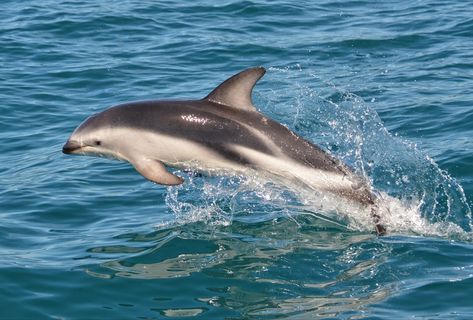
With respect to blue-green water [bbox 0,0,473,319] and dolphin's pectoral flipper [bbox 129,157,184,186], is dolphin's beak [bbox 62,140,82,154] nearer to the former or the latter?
dolphin's pectoral flipper [bbox 129,157,184,186]

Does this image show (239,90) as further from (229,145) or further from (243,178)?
(243,178)

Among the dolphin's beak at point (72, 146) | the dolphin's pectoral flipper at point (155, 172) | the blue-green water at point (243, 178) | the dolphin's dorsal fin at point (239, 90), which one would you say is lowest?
the blue-green water at point (243, 178)

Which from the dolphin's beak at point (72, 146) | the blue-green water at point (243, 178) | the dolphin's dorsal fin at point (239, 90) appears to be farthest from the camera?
the dolphin's beak at point (72, 146)

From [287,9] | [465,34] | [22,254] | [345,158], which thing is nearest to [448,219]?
[345,158]

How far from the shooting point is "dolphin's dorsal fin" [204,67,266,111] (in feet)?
32.2

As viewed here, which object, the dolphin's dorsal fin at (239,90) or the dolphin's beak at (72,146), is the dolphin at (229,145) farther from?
the dolphin's beak at (72,146)

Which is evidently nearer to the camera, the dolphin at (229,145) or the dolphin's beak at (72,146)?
→ the dolphin at (229,145)

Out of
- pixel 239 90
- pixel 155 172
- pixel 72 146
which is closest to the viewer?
Result: pixel 239 90

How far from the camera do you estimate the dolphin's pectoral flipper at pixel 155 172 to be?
389 inches

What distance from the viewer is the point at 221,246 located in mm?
10227

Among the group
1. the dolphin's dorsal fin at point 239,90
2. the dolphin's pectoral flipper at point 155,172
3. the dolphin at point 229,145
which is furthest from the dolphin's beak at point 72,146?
the dolphin's dorsal fin at point 239,90

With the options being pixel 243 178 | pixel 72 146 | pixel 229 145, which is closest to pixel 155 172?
pixel 229 145

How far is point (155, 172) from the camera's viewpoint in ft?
32.9

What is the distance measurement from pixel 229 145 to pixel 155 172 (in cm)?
76
